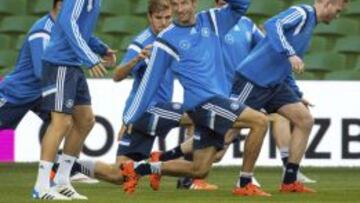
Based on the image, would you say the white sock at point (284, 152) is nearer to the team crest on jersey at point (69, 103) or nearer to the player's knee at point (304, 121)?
the player's knee at point (304, 121)

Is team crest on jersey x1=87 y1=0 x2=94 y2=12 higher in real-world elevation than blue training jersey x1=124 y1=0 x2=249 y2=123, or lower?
higher

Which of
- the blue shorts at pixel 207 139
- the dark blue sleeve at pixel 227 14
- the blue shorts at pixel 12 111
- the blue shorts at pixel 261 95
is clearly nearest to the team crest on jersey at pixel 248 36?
the blue shorts at pixel 261 95

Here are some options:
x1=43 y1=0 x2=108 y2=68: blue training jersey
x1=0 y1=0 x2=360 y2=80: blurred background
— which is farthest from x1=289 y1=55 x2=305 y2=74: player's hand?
x1=0 y1=0 x2=360 y2=80: blurred background

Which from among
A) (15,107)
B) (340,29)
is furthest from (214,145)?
(340,29)

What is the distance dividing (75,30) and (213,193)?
2.13m

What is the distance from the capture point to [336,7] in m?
11.7

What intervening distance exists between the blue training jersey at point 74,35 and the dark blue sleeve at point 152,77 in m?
0.58

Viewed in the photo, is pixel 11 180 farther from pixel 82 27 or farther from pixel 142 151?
pixel 82 27

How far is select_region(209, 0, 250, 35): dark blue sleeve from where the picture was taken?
37.0 ft

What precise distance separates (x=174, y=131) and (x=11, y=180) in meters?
3.03

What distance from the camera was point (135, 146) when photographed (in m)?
12.3

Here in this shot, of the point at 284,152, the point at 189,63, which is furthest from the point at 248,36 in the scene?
the point at 189,63

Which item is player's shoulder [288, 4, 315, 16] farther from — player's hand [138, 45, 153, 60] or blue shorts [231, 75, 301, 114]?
player's hand [138, 45, 153, 60]

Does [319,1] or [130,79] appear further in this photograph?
[130,79]
